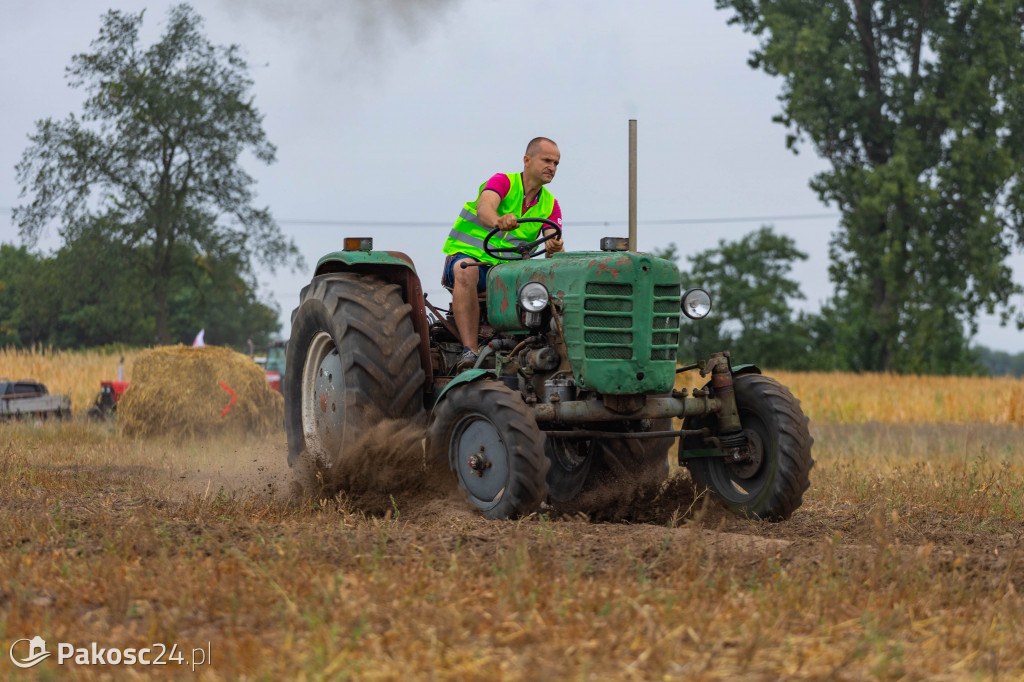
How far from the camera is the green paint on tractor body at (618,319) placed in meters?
6.53

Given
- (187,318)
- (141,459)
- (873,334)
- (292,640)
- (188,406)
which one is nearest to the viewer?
(292,640)

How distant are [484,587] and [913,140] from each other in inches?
1291

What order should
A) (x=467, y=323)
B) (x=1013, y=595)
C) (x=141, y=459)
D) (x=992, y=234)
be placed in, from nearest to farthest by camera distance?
(x=1013, y=595) < (x=467, y=323) < (x=141, y=459) < (x=992, y=234)

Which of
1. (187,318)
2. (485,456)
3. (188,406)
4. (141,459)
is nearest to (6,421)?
(188,406)

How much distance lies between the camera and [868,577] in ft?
15.4

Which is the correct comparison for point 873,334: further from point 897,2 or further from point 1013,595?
point 1013,595

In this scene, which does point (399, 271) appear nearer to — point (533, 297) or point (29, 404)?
point (533, 297)

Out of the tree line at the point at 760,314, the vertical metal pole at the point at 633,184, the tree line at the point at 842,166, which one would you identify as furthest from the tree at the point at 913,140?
the vertical metal pole at the point at 633,184

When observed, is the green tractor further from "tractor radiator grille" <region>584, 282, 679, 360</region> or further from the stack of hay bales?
the stack of hay bales

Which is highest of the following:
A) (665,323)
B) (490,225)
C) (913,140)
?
(913,140)

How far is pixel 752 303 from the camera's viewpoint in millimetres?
55562

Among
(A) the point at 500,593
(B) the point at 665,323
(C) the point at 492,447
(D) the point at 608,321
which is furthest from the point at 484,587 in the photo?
(B) the point at 665,323

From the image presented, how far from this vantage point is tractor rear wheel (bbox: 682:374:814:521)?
6.68 meters

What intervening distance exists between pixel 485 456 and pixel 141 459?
5900mm
